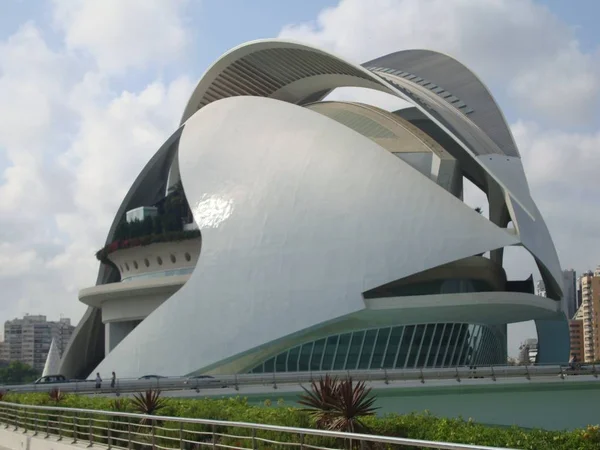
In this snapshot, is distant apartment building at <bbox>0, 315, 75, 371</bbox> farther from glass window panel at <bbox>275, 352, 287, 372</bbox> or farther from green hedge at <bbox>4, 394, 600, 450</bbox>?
green hedge at <bbox>4, 394, 600, 450</bbox>

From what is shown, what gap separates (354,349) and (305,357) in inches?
79.9

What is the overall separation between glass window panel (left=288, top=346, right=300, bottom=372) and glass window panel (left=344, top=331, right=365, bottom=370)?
81.0 inches

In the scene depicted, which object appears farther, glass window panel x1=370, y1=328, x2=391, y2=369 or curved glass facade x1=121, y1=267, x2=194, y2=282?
curved glass facade x1=121, y1=267, x2=194, y2=282

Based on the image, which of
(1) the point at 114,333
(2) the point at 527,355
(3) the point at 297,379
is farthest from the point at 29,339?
(3) the point at 297,379

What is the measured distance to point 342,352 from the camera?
36.7 metres

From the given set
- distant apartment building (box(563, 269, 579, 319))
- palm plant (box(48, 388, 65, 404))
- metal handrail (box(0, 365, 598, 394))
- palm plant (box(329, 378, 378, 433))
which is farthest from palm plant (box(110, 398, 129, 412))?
distant apartment building (box(563, 269, 579, 319))

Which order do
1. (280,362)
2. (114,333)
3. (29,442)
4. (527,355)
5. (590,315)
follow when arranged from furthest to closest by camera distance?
(590,315), (527,355), (114,333), (280,362), (29,442)

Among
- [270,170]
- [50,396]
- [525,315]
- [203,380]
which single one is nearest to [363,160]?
[270,170]

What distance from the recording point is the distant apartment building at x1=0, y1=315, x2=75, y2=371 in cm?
16829

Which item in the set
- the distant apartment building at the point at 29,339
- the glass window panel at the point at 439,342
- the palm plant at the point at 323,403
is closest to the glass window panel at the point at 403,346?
the glass window panel at the point at 439,342

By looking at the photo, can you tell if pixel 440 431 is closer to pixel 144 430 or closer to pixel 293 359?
→ pixel 144 430

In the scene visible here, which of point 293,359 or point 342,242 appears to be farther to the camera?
point 293,359

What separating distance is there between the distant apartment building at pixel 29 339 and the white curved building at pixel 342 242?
132 m

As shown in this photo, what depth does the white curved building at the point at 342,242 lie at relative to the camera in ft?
117
